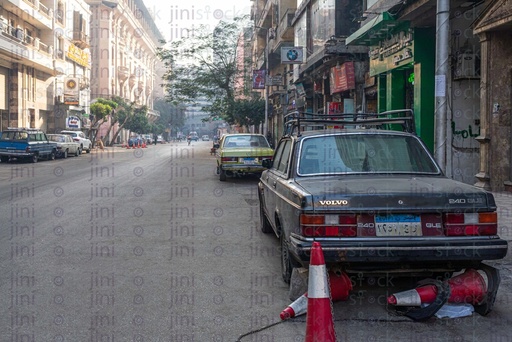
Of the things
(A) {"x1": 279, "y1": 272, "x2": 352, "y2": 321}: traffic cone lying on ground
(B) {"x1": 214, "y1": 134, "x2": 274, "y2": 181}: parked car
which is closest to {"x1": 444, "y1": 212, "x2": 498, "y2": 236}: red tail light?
(A) {"x1": 279, "y1": 272, "x2": 352, "y2": 321}: traffic cone lying on ground

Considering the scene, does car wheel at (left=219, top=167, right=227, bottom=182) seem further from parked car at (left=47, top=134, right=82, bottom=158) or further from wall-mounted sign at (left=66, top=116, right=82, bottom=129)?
wall-mounted sign at (left=66, top=116, right=82, bottom=129)

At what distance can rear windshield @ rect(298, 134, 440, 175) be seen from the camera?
17.6 ft

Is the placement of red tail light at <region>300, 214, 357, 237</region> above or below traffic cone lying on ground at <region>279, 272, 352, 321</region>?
above

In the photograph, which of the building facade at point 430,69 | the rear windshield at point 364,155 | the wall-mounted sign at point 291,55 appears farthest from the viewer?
the wall-mounted sign at point 291,55

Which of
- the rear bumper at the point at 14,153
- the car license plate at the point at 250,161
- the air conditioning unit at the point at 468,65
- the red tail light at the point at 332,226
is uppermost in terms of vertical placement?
the air conditioning unit at the point at 468,65

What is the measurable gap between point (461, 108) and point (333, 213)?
10136mm

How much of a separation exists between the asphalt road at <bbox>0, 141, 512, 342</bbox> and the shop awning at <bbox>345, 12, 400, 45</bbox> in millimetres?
7336

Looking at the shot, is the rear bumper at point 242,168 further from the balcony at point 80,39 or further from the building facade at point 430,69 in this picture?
the balcony at point 80,39

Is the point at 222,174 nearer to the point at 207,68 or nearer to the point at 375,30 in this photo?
the point at 375,30

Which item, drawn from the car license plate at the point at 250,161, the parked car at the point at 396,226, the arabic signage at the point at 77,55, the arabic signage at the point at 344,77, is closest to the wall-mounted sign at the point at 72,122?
the arabic signage at the point at 77,55

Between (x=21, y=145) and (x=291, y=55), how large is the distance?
15.1 m

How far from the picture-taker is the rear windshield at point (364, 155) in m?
5.36

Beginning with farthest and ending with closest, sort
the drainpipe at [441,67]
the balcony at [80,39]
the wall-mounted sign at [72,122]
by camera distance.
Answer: the balcony at [80,39], the wall-mounted sign at [72,122], the drainpipe at [441,67]

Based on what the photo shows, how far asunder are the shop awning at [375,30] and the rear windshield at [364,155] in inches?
362
